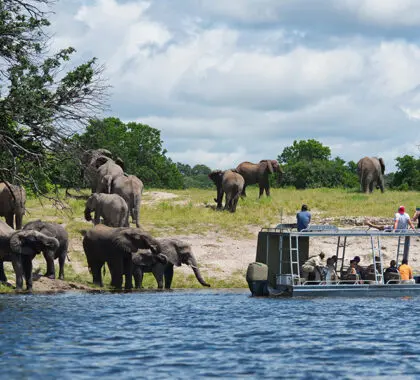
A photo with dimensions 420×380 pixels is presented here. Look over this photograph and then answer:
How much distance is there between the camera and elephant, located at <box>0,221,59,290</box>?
33812 millimetres

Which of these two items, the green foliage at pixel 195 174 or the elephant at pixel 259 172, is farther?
the green foliage at pixel 195 174

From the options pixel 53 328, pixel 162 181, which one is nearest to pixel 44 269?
pixel 53 328

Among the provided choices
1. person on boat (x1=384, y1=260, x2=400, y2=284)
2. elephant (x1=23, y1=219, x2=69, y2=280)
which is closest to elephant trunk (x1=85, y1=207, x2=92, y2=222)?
elephant (x1=23, y1=219, x2=69, y2=280)

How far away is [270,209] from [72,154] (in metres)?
24.8

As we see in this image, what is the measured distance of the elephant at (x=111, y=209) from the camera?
4194cm

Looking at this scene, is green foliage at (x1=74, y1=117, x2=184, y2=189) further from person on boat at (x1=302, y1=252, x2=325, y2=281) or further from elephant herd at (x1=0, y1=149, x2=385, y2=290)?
person on boat at (x1=302, y1=252, x2=325, y2=281)

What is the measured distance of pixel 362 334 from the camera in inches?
966

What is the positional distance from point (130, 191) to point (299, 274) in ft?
44.0

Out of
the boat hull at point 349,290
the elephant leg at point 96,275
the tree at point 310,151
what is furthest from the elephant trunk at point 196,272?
the tree at point 310,151

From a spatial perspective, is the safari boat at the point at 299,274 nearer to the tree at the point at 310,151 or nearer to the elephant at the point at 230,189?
the elephant at the point at 230,189

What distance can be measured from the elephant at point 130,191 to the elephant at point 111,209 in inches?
110

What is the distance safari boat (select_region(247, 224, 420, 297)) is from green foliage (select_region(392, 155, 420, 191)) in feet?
216

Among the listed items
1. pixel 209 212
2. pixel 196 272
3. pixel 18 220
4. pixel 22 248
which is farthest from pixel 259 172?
pixel 22 248

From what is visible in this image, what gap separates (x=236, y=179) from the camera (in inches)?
2132
